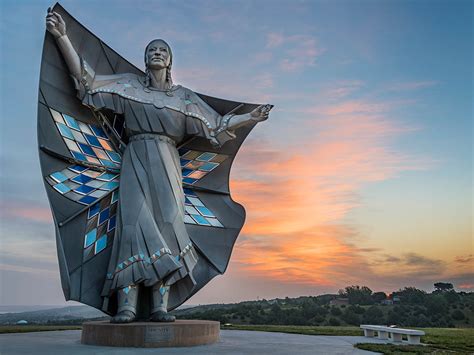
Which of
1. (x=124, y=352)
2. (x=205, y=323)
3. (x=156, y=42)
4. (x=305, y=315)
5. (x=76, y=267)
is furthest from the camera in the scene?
(x=305, y=315)

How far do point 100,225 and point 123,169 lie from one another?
1709mm

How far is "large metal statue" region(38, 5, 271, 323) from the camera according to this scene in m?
11.1

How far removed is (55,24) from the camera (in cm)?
1123

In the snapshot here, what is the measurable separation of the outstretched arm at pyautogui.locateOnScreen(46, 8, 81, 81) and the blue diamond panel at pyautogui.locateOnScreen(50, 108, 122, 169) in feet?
4.13

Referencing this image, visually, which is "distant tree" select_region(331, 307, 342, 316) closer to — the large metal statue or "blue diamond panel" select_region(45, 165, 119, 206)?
the large metal statue

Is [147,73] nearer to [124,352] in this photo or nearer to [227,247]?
[227,247]

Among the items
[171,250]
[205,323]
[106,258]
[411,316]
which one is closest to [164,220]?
[171,250]

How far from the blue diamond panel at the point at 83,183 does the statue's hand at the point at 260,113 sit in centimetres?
433

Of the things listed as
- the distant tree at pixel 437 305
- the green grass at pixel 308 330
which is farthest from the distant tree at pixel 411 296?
the green grass at pixel 308 330

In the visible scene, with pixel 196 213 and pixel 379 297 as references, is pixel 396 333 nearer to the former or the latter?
pixel 196 213

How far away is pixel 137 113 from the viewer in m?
12.2

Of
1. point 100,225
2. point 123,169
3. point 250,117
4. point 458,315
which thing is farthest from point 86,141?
point 458,315

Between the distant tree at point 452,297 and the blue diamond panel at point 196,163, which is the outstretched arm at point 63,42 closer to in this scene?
the blue diamond panel at point 196,163

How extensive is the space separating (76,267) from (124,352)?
3.77 metres
